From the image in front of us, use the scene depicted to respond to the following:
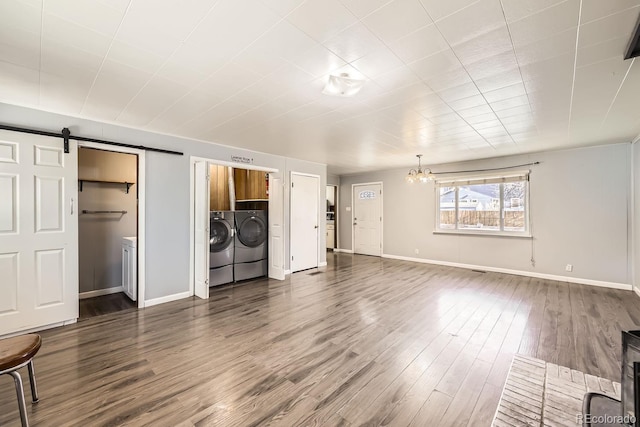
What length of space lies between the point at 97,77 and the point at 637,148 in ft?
23.3

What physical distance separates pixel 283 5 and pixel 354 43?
1.80 ft

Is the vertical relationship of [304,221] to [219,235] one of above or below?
above

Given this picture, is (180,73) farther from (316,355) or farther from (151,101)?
(316,355)

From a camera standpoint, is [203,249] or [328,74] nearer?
[328,74]

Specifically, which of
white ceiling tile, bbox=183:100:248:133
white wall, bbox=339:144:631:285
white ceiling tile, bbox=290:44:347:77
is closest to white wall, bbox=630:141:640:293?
white wall, bbox=339:144:631:285

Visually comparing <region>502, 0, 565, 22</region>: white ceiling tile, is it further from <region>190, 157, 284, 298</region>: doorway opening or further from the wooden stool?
<region>190, 157, 284, 298</region>: doorway opening

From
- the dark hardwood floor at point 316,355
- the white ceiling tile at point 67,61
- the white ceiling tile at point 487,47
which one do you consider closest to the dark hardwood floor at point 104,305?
the dark hardwood floor at point 316,355

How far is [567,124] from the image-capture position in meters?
3.57

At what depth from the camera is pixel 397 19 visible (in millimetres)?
1577

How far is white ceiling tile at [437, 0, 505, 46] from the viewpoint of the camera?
1.49m

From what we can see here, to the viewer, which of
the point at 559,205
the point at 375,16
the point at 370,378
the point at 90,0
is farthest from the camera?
the point at 559,205

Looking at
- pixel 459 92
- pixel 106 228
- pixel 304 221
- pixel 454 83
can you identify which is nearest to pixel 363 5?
pixel 454 83

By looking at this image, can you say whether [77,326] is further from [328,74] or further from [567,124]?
[567,124]

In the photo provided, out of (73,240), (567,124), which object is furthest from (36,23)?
(567,124)
